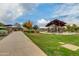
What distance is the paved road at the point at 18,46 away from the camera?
5.98 ft

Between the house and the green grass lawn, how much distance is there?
0.17 feet

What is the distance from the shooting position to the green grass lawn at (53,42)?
1.82 metres

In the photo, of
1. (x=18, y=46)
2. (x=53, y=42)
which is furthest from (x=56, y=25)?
(x=18, y=46)

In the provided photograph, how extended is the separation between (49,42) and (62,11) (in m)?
0.28

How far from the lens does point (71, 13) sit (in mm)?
1854

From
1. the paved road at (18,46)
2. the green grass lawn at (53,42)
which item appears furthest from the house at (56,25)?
the paved road at (18,46)

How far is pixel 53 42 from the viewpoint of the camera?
1.85 metres

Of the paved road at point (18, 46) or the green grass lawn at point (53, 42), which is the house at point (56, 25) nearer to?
the green grass lawn at point (53, 42)

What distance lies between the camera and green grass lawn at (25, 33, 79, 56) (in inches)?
71.8

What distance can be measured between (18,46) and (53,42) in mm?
288

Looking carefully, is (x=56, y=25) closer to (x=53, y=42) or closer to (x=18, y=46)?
(x=53, y=42)

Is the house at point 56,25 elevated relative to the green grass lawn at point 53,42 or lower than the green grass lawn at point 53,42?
elevated

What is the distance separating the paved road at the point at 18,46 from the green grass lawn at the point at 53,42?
4 cm

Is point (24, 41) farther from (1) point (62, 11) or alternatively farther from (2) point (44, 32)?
(1) point (62, 11)
